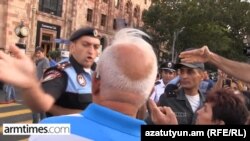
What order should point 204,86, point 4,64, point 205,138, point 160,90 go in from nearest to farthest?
point 4,64 < point 205,138 < point 160,90 < point 204,86

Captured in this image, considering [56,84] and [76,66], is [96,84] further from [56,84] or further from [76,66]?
[76,66]

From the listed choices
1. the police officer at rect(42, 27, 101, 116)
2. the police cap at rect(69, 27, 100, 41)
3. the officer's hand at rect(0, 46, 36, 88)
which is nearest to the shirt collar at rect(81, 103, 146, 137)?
the officer's hand at rect(0, 46, 36, 88)

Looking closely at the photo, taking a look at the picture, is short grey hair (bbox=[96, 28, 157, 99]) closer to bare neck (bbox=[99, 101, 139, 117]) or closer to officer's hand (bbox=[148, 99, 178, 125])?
bare neck (bbox=[99, 101, 139, 117])

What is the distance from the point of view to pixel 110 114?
5.57 ft

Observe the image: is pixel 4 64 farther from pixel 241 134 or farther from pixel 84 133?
pixel 241 134

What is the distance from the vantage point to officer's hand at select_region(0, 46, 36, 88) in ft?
6.10

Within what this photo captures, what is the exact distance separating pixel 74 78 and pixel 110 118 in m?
2.17

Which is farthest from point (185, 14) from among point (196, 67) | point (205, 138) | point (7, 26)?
point (205, 138)

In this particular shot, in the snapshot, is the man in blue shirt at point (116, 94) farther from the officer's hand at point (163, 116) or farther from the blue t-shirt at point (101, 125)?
the officer's hand at point (163, 116)

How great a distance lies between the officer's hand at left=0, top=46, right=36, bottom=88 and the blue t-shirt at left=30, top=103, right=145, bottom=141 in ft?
1.02

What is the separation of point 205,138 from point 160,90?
486cm

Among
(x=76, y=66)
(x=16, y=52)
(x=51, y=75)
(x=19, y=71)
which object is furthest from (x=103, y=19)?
(x=19, y=71)

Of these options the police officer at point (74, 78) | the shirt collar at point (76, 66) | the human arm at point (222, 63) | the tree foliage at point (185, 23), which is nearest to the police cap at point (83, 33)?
the police officer at point (74, 78)

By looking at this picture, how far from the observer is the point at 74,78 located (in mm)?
3822
